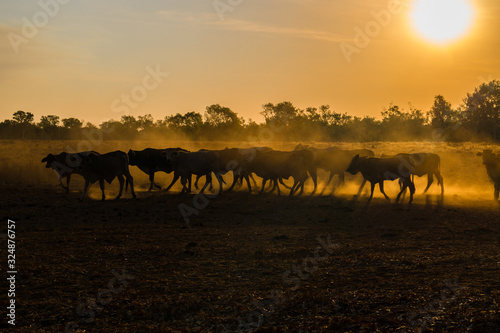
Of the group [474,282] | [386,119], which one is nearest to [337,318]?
[474,282]

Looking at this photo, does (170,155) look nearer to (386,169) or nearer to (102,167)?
(102,167)

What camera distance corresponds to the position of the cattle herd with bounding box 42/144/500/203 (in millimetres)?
21297

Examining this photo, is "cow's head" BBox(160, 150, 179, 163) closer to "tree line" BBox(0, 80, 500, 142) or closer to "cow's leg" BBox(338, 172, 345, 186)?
"cow's leg" BBox(338, 172, 345, 186)

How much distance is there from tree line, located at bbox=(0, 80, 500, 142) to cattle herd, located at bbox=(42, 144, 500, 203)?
148 ft

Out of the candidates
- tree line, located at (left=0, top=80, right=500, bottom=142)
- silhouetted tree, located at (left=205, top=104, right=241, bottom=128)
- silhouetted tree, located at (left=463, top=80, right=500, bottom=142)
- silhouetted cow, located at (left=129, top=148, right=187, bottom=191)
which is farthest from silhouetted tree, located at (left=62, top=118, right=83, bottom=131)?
silhouetted cow, located at (left=129, top=148, right=187, bottom=191)

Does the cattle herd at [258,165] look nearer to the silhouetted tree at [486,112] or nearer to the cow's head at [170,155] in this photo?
the cow's head at [170,155]

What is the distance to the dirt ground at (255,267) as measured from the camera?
703 centimetres

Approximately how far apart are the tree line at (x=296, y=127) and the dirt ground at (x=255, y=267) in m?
54.2

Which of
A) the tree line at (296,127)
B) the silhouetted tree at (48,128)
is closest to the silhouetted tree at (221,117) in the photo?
the tree line at (296,127)

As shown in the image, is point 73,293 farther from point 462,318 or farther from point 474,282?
point 474,282

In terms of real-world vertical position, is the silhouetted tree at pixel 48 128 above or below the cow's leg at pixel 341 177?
above

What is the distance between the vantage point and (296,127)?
90.0 meters

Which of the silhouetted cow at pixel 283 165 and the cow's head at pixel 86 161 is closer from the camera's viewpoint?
the cow's head at pixel 86 161

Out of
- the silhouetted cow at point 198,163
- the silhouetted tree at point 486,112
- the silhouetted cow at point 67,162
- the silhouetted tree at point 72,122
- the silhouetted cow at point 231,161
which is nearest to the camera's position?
Result: the silhouetted cow at point 67,162
